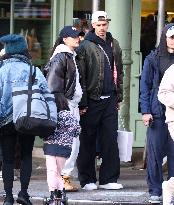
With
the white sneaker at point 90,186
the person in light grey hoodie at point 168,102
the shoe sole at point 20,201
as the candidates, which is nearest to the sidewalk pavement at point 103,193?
the white sneaker at point 90,186

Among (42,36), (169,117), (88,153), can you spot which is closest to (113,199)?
(88,153)

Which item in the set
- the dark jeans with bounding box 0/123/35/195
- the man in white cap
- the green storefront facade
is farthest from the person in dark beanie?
the green storefront facade

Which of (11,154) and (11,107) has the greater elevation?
(11,107)

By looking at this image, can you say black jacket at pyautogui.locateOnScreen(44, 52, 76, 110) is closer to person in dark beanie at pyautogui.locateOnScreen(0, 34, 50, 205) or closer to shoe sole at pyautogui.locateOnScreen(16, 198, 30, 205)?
person in dark beanie at pyautogui.locateOnScreen(0, 34, 50, 205)

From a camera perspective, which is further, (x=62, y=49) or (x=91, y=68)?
(x=91, y=68)

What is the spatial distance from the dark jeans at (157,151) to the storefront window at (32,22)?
14.7 ft

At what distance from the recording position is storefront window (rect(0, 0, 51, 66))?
13625 mm

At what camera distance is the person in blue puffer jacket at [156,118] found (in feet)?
31.3

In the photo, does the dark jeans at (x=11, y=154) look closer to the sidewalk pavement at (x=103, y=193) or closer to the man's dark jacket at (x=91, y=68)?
the sidewalk pavement at (x=103, y=193)

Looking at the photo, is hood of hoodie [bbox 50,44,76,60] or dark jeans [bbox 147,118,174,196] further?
hood of hoodie [bbox 50,44,76,60]

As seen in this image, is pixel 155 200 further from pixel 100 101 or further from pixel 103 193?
pixel 100 101

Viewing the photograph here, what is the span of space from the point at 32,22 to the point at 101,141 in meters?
3.67

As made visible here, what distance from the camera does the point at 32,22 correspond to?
13.7 m

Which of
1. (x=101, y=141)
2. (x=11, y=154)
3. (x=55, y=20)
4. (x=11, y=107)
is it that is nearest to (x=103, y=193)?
(x=101, y=141)
